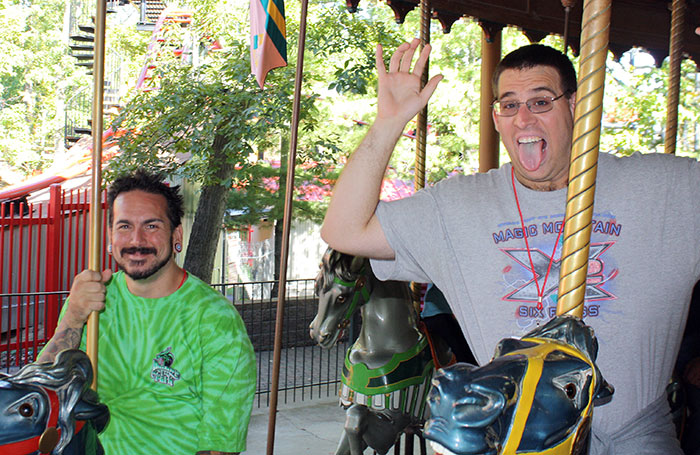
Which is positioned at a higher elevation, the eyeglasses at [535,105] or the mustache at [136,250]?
the eyeglasses at [535,105]

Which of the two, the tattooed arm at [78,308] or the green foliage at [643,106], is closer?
the tattooed arm at [78,308]

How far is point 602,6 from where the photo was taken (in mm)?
1410

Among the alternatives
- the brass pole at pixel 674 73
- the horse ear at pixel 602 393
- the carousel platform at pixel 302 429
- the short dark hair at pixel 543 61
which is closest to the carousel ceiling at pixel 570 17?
the brass pole at pixel 674 73

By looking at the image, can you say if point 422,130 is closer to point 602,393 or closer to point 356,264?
point 356,264

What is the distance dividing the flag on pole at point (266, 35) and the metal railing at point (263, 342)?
3241 mm

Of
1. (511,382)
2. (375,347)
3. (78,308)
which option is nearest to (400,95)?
(511,382)

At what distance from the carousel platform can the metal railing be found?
253mm

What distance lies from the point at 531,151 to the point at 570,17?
3.81 m

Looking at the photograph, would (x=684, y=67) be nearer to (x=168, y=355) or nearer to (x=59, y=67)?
(x=168, y=355)

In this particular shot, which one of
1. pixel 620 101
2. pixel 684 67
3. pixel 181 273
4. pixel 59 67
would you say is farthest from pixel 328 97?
pixel 59 67

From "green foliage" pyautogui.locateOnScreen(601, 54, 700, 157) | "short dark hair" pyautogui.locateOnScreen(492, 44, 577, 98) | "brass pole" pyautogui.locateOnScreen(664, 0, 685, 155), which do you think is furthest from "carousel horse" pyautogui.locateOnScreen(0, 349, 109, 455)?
"green foliage" pyautogui.locateOnScreen(601, 54, 700, 157)

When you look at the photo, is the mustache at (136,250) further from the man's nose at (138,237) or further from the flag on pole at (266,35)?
the flag on pole at (266,35)

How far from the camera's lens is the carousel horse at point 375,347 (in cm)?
392

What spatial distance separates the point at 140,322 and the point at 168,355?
0.18m
